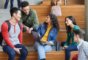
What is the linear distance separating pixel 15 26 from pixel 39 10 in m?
2.33

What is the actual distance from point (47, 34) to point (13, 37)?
71cm

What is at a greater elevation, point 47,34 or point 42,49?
point 47,34

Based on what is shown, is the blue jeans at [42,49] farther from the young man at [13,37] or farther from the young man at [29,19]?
the young man at [29,19]

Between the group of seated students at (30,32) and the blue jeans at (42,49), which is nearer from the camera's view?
the group of seated students at (30,32)

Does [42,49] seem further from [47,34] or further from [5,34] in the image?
[5,34]

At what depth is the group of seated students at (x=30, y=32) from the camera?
539 cm

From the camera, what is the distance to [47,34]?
591cm

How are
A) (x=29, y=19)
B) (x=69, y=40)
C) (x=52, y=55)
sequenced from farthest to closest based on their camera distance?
(x=29, y=19), (x=69, y=40), (x=52, y=55)

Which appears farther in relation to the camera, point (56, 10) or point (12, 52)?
point (56, 10)

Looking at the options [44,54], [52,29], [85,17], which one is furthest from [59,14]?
[44,54]

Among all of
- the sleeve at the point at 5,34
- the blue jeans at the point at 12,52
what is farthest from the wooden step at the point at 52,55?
the sleeve at the point at 5,34

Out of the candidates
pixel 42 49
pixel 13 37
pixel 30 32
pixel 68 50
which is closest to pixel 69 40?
pixel 68 50

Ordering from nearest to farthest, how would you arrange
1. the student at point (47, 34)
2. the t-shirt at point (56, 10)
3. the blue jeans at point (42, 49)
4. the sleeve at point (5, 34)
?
the sleeve at point (5, 34) → the blue jeans at point (42, 49) → the student at point (47, 34) → the t-shirt at point (56, 10)

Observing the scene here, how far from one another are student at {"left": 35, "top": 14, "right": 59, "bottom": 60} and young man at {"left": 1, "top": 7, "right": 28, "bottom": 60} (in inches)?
12.2
